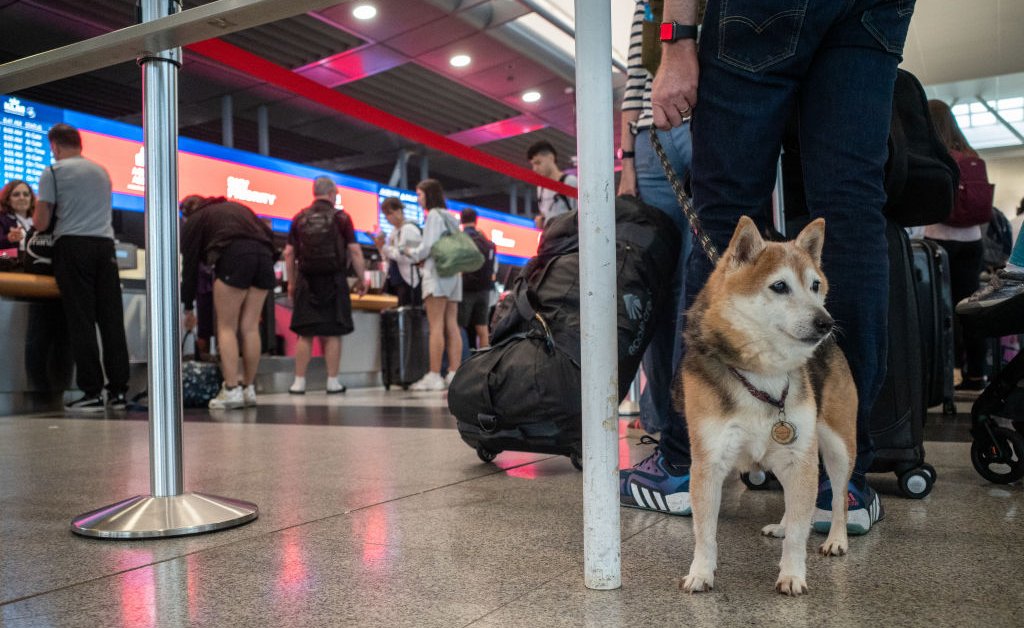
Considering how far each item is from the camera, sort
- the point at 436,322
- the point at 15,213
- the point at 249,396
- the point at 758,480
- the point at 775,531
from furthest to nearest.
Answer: the point at 436,322, the point at 15,213, the point at 249,396, the point at 758,480, the point at 775,531

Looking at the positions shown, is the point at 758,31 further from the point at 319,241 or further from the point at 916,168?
the point at 319,241

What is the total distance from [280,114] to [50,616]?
11.8 metres

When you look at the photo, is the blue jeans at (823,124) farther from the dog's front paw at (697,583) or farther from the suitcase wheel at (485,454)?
the suitcase wheel at (485,454)

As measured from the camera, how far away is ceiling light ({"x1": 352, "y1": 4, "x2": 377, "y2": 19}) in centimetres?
802

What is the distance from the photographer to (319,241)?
21.0ft

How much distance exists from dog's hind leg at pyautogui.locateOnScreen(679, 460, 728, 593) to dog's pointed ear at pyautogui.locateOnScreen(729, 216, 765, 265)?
1.24 ft

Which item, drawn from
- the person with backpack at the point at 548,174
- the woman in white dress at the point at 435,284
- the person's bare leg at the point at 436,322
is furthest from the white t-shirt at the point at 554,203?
the person's bare leg at the point at 436,322

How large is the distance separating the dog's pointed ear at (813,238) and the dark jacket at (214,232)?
4.67 metres

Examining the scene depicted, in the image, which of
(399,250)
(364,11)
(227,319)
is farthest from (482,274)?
(227,319)

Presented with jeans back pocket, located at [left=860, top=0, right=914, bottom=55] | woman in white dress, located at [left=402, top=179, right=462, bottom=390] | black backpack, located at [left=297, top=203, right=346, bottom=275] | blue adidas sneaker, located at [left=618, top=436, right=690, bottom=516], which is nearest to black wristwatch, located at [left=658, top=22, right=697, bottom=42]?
jeans back pocket, located at [left=860, top=0, right=914, bottom=55]

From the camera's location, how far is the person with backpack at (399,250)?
759cm

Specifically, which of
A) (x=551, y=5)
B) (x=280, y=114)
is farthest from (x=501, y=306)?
(x=280, y=114)

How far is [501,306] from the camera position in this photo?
2.64 m

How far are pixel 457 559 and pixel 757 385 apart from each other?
65 cm
